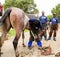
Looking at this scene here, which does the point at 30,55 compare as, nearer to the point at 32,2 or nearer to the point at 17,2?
the point at 17,2

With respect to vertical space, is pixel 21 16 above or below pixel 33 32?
above

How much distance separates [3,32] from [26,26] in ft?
3.03

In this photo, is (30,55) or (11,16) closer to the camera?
(11,16)

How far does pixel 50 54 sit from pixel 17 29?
1.84 m

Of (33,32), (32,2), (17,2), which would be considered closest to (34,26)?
(33,32)

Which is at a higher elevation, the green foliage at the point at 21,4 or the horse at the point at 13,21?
the horse at the point at 13,21

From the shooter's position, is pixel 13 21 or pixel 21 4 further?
pixel 21 4

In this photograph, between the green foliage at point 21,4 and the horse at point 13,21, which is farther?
the green foliage at point 21,4

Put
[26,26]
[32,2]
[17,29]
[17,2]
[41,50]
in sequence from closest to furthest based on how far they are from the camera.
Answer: [17,29] < [26,26] < [41,50] < [17,2] < [32,2]

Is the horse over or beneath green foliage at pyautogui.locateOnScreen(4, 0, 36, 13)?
over

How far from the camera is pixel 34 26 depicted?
905 cm

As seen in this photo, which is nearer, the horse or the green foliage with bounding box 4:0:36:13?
the horse

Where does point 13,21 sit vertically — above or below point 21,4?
above

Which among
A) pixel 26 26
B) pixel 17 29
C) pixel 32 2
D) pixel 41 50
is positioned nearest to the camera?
pixel 17 29
